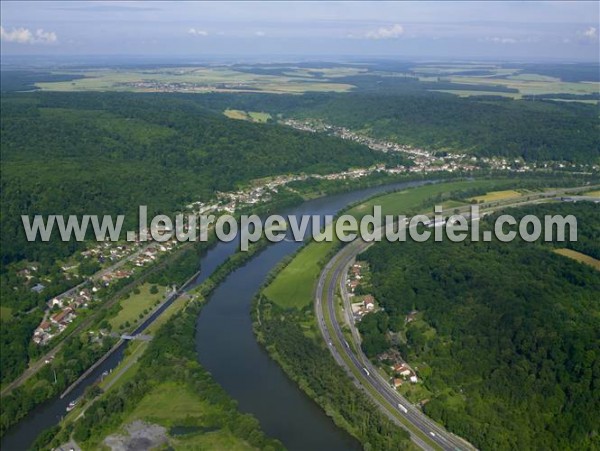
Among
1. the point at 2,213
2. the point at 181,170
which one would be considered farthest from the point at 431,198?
the point at 2,213

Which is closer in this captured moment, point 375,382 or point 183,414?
point 183,414

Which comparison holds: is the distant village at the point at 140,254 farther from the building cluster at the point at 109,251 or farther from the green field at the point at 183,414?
the green field at the point at 183,414

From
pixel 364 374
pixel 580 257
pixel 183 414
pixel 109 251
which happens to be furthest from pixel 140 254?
pixel 580 257

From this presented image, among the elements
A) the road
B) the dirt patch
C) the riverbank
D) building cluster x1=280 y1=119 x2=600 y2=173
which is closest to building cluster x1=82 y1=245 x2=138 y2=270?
the riverbank

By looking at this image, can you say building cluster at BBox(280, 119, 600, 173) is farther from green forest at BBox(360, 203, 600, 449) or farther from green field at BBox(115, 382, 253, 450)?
green field at BBox(115, 382, 253, 450)

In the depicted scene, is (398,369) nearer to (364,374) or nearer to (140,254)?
(364,374)

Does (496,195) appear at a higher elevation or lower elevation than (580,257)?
lower
